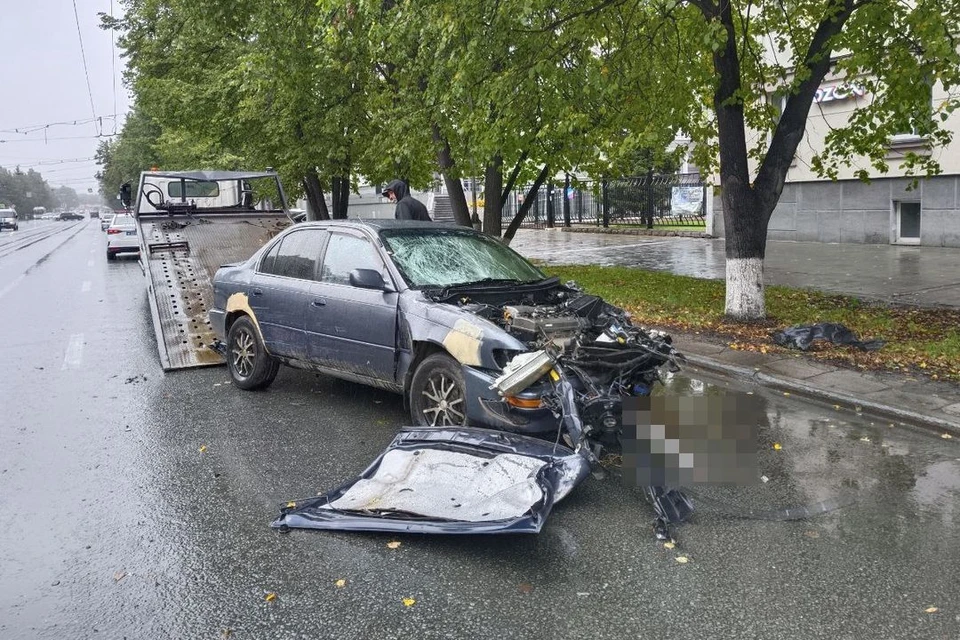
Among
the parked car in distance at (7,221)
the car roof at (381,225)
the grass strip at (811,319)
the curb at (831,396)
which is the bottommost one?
the curb at (831,396)

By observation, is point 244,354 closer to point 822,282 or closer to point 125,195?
point 125,195

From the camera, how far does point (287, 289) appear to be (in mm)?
7340

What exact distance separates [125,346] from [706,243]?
16240mm

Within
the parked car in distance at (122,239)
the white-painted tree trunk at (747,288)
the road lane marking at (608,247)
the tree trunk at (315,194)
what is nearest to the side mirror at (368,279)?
the white-painted tree trunk at (747,288)

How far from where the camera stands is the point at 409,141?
13.5 meters

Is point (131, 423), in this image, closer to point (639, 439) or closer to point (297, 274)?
point (297, 274)

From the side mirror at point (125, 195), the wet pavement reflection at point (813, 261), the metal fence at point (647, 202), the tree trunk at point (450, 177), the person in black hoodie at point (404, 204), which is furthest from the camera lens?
the metal fence at point (647, 202)

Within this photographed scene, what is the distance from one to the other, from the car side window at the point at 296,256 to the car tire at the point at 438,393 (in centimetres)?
180

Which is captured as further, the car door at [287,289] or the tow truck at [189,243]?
the tow truck at [189,243]

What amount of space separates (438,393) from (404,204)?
198 inches

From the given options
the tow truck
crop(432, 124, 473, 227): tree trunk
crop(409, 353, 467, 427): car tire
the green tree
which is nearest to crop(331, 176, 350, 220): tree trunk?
the tow truck

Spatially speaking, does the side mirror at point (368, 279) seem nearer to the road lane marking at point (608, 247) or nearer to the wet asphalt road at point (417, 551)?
the wet asphalt road at point (417, 551)

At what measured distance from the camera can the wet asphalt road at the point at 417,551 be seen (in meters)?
3.61

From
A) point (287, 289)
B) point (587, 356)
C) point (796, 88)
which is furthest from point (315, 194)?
point (587, 356)
